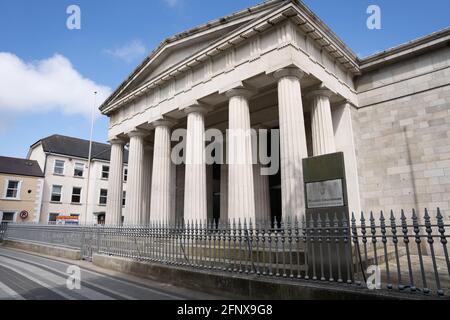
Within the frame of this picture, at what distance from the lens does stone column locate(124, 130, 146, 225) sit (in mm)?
14617

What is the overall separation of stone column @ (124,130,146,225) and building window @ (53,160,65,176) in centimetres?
1601

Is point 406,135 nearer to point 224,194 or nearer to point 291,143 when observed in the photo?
point 291,143

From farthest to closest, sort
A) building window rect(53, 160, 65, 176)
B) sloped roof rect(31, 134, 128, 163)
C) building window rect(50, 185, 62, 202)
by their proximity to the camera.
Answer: sloped roof rect(31, 134, 128, 163) < building window rect(53, 160, 65, 176) < building window rect(50, 185, 62, 202)

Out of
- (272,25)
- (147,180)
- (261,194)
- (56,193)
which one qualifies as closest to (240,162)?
(261,194)

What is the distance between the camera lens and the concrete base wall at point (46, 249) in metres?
11.7

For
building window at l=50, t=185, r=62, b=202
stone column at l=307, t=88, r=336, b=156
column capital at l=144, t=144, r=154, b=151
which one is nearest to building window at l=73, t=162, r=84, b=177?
building window at l=50, t=185, r=62, b=202

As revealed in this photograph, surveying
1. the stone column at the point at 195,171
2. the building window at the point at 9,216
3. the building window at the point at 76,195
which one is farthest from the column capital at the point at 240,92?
the building window at the point at 76,195

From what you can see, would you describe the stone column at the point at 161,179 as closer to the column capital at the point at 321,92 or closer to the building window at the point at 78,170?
the column capital at the point at 321,92

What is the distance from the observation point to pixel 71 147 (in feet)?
102

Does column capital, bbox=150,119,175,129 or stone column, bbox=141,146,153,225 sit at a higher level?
column capital, bbox=150,119,175,129

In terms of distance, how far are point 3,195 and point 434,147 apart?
29.3 metres

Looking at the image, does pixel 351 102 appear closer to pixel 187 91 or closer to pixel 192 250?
pixel 187 91

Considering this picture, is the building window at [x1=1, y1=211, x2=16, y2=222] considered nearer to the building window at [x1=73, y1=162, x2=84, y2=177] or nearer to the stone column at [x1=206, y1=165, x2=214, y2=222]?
the building window at [x1=73, y1=162, x2=84, y2=177]
